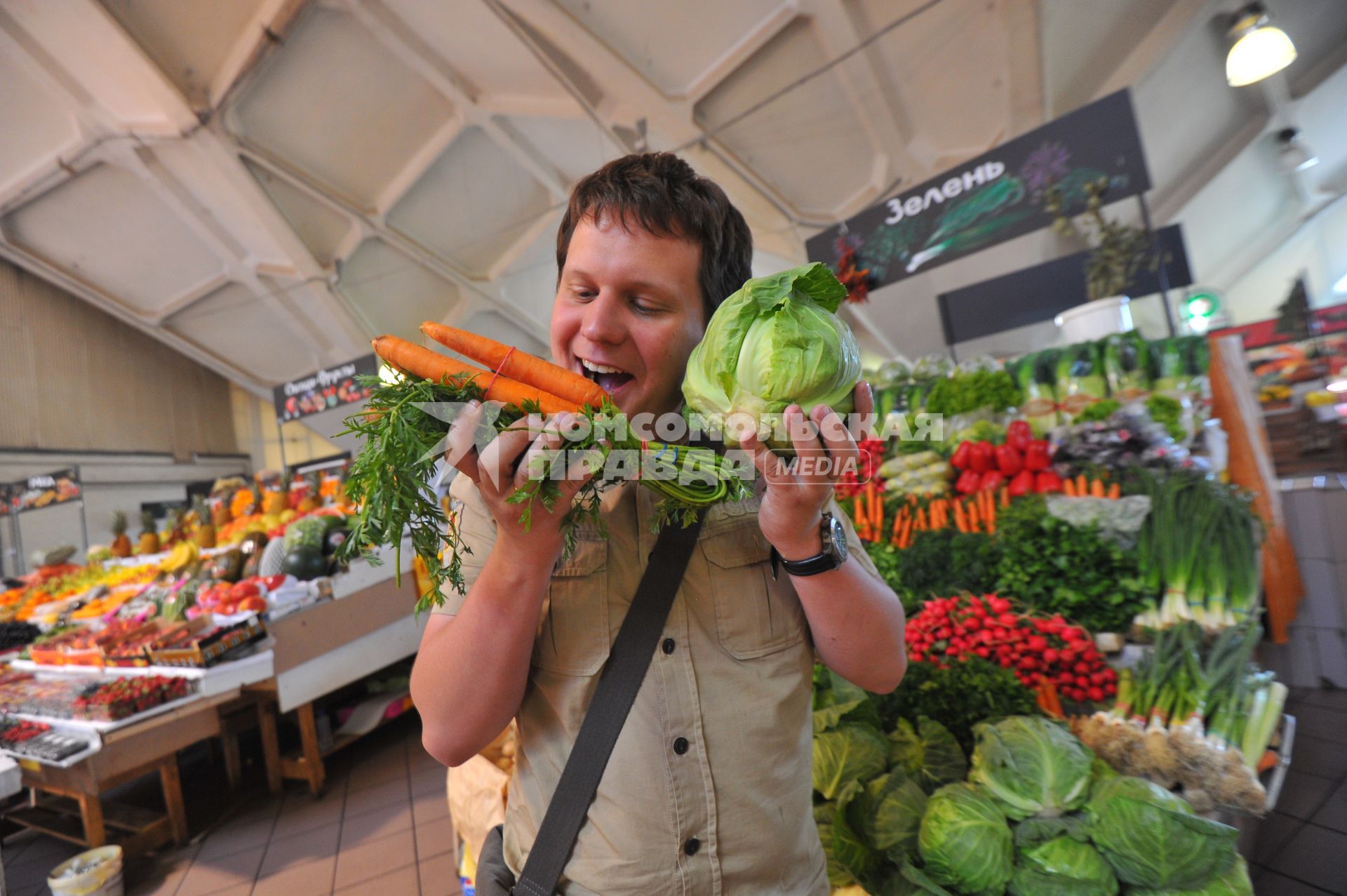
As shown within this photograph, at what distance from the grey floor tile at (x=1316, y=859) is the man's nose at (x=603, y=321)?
3292mm

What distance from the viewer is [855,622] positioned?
1183mm

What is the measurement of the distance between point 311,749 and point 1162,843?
4719 millimetres

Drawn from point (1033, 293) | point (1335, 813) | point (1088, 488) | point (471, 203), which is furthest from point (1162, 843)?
point (471, 203)

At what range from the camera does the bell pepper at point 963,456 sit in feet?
13.5

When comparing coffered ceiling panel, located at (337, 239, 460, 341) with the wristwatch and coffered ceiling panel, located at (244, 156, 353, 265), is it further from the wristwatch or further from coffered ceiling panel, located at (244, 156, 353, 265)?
the wristwatch

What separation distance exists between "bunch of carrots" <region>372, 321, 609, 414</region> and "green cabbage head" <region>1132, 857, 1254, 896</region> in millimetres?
2084

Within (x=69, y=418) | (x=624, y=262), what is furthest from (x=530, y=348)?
(x=624, y=262)

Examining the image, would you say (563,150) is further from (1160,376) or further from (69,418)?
(69,418)

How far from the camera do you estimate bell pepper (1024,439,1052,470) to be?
12.7 feet

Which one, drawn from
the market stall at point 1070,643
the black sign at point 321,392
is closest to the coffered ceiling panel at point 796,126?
the market stall at point 1070,643

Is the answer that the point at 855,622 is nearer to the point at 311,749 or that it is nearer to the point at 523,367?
the point at 523,367

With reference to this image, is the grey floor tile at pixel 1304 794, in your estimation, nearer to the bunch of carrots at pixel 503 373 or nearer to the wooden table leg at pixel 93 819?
the bunch of carrots at pixel 503 373

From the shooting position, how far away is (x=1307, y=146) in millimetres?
8523

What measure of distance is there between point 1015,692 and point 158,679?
179 inches
